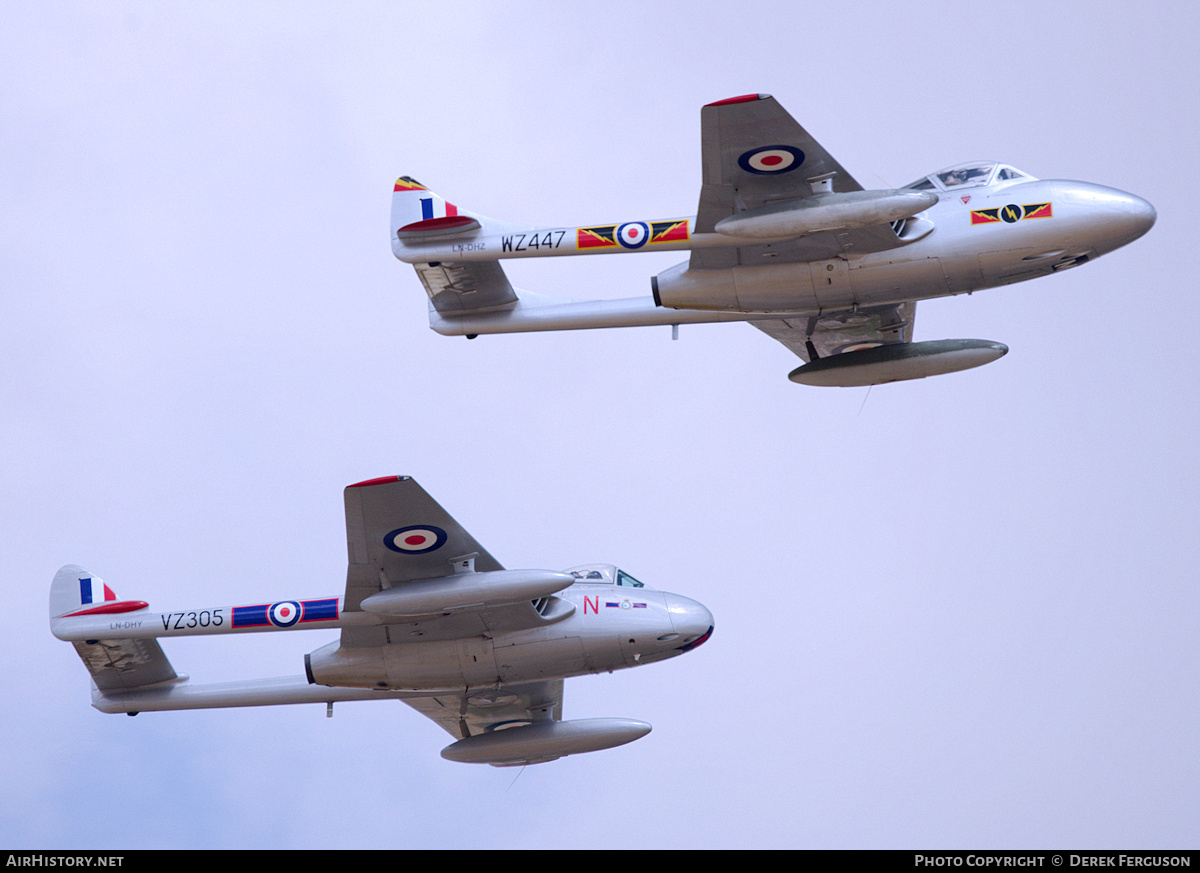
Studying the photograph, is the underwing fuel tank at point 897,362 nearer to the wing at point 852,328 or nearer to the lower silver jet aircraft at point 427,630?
the wing at point 852,328

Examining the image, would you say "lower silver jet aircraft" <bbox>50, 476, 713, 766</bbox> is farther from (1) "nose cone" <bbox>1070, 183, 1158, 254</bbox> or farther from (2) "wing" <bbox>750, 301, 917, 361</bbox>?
(1) "nose cone" <bbox>1070, 183, 1158, 254</bbox>

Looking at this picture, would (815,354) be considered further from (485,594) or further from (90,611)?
(90,611)

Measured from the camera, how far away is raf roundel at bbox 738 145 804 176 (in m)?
27.0

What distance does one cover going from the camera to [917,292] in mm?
29234

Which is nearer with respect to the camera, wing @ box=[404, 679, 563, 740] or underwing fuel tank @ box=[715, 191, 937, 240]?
underwing fuel tank @ box=[715, 191, 937, 240]

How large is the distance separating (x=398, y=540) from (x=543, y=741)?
7.14 m

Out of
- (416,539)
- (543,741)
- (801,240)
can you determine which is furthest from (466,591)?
(801,240)

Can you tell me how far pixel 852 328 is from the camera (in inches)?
1310

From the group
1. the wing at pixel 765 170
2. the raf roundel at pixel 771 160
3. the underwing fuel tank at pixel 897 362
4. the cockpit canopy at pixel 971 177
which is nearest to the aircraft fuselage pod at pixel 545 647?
the underwing fuel tank at pixel 897 362

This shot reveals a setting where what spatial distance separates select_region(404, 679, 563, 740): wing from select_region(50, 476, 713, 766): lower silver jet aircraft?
5 centimetres

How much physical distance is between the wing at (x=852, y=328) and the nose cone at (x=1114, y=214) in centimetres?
520

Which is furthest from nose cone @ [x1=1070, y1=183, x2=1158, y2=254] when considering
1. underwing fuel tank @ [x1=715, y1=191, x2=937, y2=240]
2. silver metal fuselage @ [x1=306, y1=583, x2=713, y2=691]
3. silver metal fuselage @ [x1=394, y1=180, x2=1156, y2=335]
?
silver metal fuselage @ [x1=306, y1=583, x2=713, y2=691]

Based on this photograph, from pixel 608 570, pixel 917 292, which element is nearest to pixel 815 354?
pixel 917 292

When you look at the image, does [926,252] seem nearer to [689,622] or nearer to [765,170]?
[765,170]
